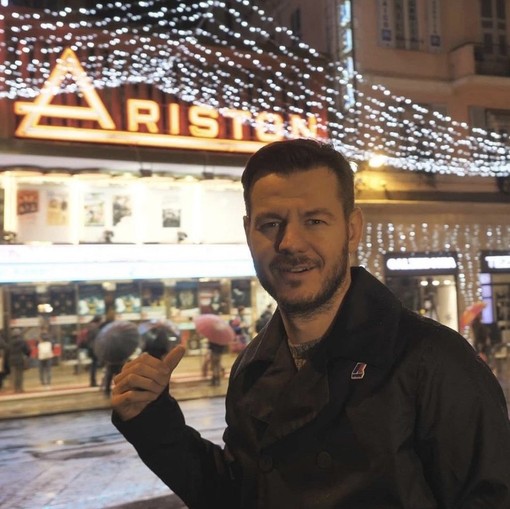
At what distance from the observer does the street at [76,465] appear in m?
7.13

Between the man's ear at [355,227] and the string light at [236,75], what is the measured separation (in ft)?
34.0

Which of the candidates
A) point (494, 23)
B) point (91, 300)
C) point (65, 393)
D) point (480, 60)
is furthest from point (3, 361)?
point (494, 23)

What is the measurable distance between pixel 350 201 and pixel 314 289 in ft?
0.97

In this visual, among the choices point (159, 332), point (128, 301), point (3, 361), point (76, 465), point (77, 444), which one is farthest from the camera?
point (128, 301)

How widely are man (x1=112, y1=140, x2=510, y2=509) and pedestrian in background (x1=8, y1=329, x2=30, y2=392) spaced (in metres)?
12.4

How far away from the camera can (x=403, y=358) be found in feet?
5.78

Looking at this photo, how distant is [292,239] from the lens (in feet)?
6.22

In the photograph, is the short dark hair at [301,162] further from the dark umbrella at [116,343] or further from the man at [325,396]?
the dark umbrella at [116,343]

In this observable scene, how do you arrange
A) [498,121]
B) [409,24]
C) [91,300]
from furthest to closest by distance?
1. [498,121]
2. [409,24]
3. [91,300]

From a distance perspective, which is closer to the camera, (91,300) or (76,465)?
(76,465)

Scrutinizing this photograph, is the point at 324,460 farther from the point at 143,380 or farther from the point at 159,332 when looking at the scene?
the point at 159,332

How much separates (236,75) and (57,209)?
4.93 meters

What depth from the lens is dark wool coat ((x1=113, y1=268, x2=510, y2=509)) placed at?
1657 mm

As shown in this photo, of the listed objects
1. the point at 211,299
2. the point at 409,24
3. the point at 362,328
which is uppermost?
the point at 409,24
